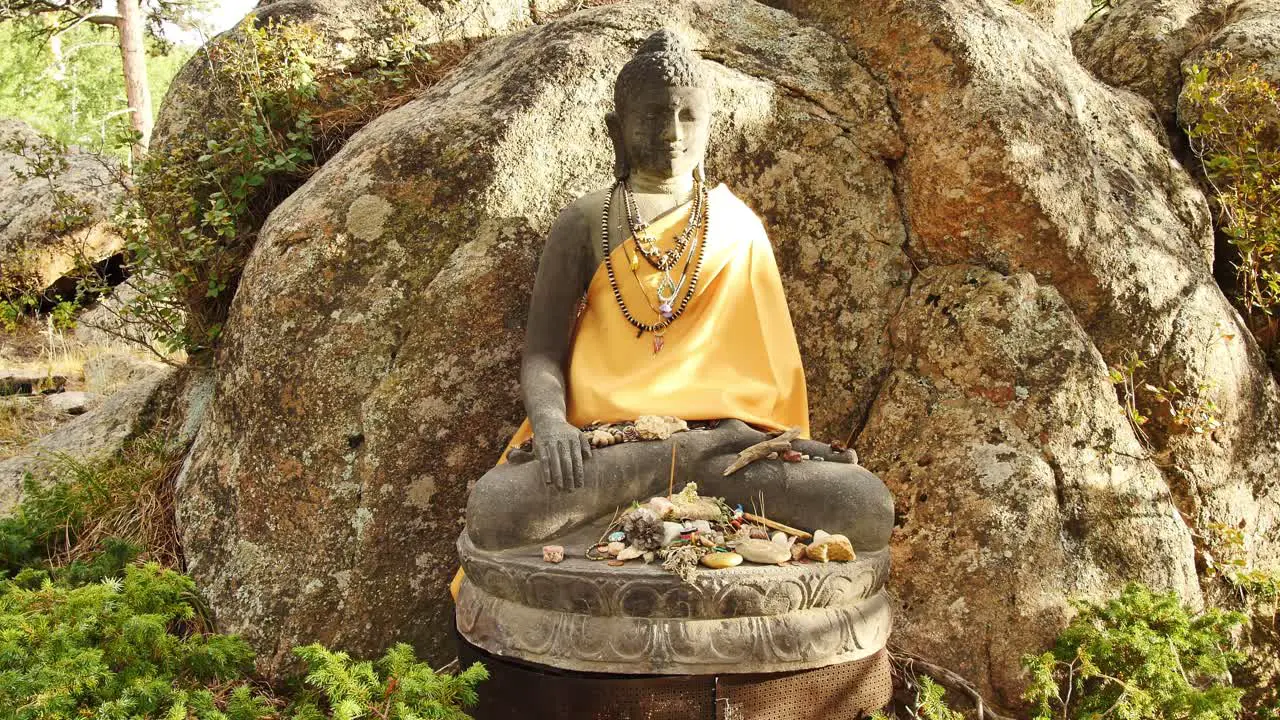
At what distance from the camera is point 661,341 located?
340 centimetres

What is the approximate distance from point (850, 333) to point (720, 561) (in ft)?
6.46

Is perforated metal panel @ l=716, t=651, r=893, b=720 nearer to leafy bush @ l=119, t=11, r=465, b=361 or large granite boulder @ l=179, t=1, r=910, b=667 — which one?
large granite boulder @ l=179, t=1, r=910, b=667

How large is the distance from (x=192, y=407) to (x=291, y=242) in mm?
1280

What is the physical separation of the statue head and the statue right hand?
1014mm

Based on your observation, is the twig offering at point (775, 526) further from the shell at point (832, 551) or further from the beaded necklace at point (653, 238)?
the beaded necklace at point (653, 238)

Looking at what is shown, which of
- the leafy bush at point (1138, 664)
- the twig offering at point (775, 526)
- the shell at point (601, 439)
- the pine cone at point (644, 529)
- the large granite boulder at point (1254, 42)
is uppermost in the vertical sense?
the large granite boulder at point (1254, 42)

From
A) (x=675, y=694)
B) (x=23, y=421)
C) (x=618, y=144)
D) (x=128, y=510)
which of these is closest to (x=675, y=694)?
(x=675, y=694)

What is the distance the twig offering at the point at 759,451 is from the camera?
3.04 metres

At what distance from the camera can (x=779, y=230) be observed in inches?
173

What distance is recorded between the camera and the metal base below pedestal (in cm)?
263

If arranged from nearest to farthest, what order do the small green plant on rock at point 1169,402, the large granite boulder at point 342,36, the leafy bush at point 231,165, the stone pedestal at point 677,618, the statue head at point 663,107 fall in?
the stone pedestal at point 677,618 < the statue head at point 663,107 < the small green plant on rock at point 1169,402 < the leafy bush at point 231,165 < the large granite boulder at point 342,36

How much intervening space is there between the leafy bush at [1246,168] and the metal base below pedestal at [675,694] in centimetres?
303

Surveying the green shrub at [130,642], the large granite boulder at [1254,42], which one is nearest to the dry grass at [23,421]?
the green shrub at [130,642]

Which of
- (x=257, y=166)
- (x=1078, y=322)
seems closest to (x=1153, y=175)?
(x=1078, y=322)
